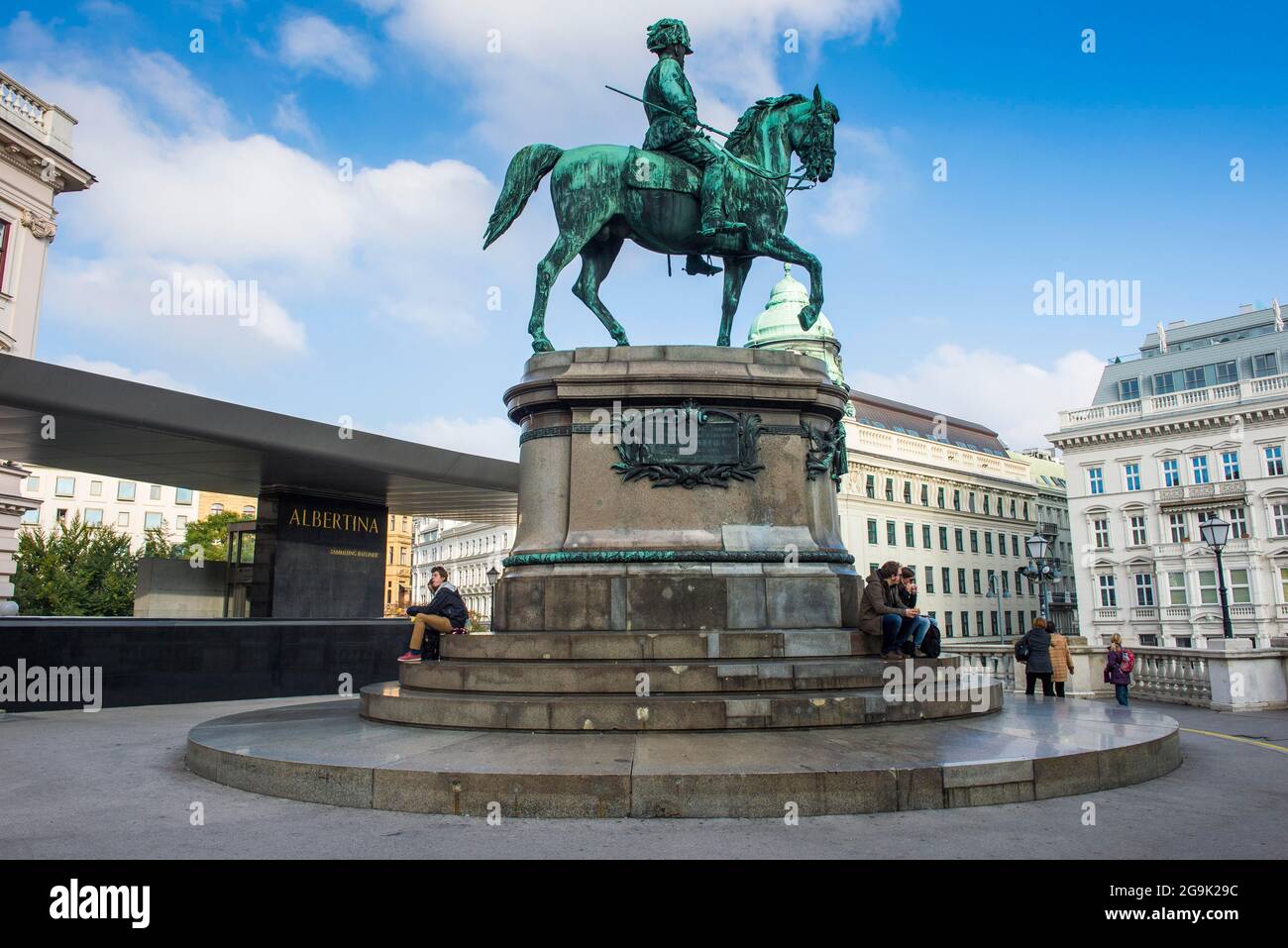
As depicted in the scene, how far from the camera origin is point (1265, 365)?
67.6 metres

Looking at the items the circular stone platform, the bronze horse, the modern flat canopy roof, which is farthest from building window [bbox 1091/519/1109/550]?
the circular stone platform

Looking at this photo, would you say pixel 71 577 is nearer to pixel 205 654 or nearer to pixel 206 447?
pixel 206 447

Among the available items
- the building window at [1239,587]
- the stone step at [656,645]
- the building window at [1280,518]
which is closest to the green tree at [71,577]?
the stone step at [656,645]

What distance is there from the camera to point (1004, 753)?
7160mm

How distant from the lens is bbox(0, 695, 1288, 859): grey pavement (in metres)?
5.55

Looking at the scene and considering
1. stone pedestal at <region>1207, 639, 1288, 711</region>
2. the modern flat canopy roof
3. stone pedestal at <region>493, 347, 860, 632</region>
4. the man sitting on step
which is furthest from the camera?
stone pedestal at <region>1207, 639, 1288, 711</region>

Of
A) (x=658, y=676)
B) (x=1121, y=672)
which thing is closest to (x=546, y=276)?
(x=658, y=676)

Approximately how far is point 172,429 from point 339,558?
8.39 m

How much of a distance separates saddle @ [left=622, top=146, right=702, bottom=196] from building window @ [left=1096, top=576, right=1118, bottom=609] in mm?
63764

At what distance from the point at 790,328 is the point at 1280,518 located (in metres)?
34.9

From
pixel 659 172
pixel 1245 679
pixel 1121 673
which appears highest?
pixel 659 172

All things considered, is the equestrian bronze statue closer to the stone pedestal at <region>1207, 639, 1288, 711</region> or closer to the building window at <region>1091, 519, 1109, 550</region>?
the stone pedestal at <region>1207, 639, 1288, 711</region>

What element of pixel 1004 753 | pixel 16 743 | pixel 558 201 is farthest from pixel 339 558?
pixel 1004 753
